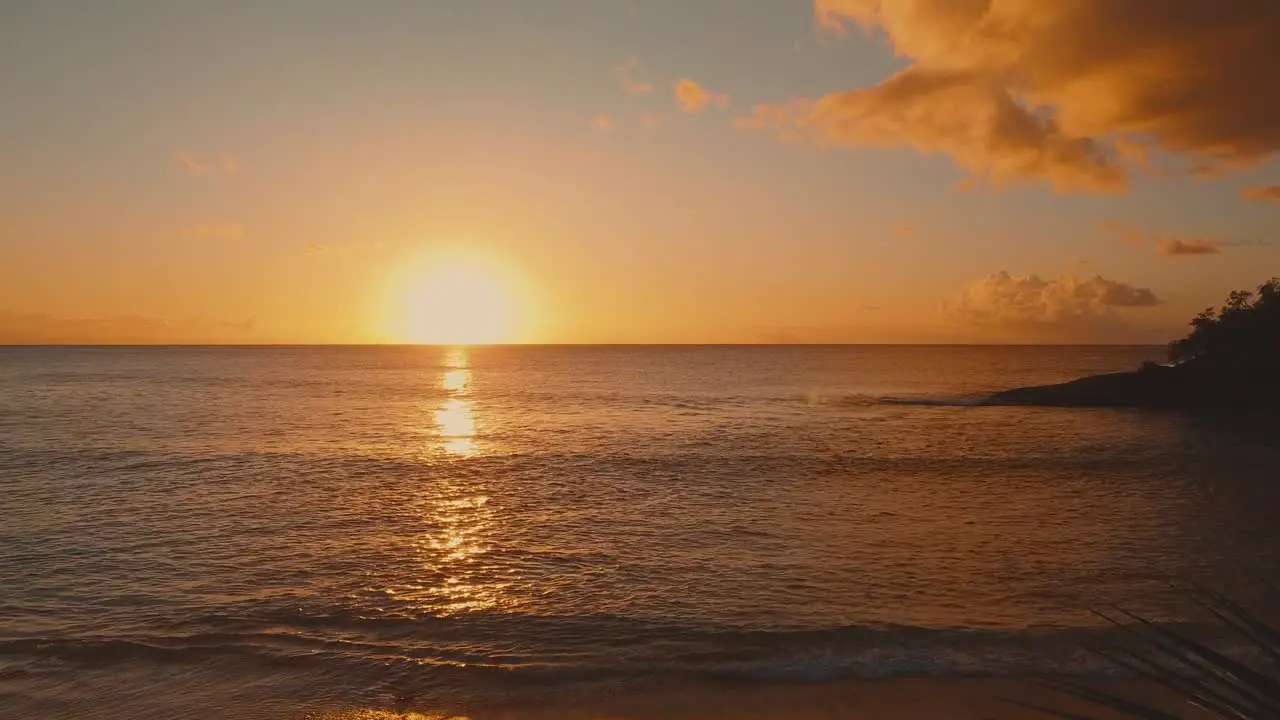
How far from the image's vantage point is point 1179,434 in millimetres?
47312

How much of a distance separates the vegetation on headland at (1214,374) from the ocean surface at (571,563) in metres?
22.2

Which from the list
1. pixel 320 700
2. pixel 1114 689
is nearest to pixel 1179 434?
pixel 1114 689

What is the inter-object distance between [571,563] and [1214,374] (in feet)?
209

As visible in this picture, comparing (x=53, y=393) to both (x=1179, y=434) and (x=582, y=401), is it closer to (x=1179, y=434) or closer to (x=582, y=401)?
(x=582, y=401)

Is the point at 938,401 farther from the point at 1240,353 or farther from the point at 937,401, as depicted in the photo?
the point at 1240,353

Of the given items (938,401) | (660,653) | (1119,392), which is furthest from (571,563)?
(1119,392)

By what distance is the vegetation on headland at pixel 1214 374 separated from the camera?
201 feet

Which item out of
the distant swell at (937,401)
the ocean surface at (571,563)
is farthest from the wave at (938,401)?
the ocean surface at (571,563)

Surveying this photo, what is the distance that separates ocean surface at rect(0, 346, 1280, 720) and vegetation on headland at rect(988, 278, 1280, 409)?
2218cm

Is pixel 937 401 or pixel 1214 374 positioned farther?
pixel 937 401

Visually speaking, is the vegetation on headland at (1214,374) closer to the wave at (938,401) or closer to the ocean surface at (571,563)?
the wave at (938,401)

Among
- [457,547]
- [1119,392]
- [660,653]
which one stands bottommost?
[457,547]

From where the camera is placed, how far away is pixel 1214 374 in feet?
209

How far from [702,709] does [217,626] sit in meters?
9.30
